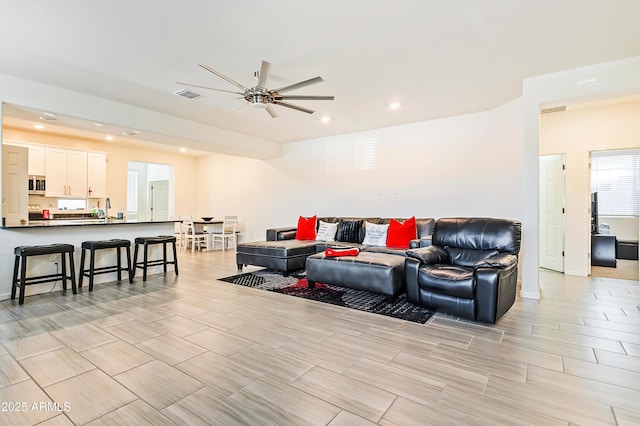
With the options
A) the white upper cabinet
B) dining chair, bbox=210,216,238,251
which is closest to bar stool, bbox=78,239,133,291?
dining chair, bbox=210,216,238,251

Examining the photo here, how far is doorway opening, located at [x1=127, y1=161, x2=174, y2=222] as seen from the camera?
32.5ft

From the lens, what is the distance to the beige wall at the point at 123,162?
264 inches

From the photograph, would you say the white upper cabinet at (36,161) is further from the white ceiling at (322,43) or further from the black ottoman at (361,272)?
the black ottoman at (361,272)

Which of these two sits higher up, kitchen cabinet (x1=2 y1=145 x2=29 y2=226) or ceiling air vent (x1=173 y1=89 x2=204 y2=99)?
ceiling air vent (x1=173 y1=89 x2=204 y2=99)

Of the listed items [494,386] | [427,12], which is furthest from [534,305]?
[427,12]

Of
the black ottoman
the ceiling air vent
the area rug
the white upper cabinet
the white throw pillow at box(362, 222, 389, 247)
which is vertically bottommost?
the area rug

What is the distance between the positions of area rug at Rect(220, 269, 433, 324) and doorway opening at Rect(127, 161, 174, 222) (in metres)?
6.09

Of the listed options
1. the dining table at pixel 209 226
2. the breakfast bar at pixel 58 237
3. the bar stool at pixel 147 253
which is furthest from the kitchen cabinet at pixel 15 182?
the dining table at pixel 209 226

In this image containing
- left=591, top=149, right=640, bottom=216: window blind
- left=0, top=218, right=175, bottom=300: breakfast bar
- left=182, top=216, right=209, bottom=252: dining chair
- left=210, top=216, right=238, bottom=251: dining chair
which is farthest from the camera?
left=210, top=216, right=238, bottom=251: dining chair

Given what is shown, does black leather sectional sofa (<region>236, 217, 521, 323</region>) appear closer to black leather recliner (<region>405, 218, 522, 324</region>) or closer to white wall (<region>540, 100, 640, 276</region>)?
black leather recliner (<region>405, 218, 522, 324</region>)

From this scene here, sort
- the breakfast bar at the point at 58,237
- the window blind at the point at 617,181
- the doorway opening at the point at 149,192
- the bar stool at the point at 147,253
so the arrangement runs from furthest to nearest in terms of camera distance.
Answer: the doorway opening at the point at 149,192, the window blind at the point at 617,181, the bar stool at the point at 147,253, the breakfast bar at the point at 58,237

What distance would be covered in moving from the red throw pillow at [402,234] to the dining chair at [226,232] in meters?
4.56

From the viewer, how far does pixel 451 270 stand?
3.16 metres

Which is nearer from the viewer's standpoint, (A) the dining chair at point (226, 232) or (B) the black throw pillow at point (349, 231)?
(B) the black throw pillow at point (349, 231)
